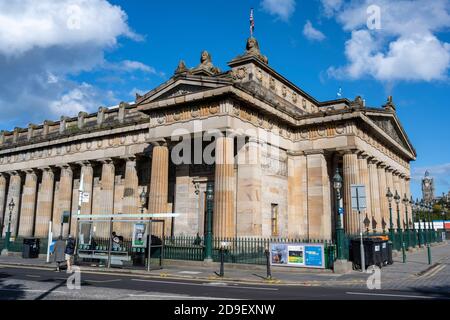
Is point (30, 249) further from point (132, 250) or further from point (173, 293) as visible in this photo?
point (173, 293)

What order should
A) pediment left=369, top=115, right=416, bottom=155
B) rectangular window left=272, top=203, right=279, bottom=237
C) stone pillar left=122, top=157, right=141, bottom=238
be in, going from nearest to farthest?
rectangular window left=272, top=203, right=279, bottom=237 → stone pillar left=122, top=157, right=141, bottom=238 → pediment left=369, top=115, right=416, bottom=155

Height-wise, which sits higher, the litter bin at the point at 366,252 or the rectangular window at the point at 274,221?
the rectangular window at the point at 274,221

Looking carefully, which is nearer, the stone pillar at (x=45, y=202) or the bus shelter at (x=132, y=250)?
the bus shelter at (x=132, y=250)

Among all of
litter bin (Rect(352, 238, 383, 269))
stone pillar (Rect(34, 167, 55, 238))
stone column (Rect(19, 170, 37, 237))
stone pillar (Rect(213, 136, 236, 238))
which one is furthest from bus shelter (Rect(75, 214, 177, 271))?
stone column (Rect(19, 170, 37, 237))

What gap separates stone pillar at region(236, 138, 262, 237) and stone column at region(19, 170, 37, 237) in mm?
27166

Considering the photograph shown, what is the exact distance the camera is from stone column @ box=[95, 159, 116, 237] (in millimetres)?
36688

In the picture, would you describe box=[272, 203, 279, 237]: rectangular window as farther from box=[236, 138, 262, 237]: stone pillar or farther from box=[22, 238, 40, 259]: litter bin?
box=[22, 238, 40, 259]: litter bin

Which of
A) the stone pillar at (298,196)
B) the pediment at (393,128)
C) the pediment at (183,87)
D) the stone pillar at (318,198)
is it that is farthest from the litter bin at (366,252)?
the pediment at (393,128)

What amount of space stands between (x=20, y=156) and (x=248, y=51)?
2934 cm

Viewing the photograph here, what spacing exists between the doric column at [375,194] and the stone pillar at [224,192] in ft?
48.5

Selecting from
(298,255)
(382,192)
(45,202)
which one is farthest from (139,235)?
(382,192)

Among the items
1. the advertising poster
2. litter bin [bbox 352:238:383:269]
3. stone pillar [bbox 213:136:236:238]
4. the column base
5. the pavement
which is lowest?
the pavement

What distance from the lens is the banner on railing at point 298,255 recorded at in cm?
1927

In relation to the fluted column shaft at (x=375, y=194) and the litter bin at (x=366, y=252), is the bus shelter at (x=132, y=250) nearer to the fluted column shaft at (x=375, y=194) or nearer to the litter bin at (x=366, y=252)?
the litter bin at (x=366, y=252)
